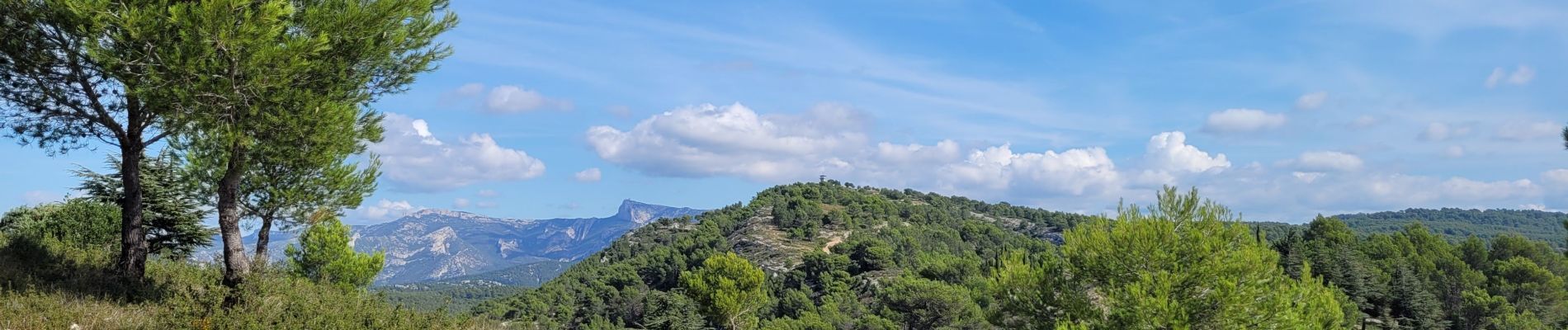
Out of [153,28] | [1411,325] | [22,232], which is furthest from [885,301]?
[153,28]

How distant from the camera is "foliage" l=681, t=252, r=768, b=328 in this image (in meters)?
49.2

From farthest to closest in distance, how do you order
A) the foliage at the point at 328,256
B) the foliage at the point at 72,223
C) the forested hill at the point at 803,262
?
the forested hill at the point at 803,262, the foliage at the point at 328,256, the foliage at the point at 72,223

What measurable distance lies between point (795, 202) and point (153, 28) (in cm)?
13467

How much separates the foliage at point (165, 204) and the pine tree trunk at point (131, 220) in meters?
4.23

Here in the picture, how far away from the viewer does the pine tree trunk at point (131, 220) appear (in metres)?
11.9

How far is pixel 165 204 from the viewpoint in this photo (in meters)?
18.7

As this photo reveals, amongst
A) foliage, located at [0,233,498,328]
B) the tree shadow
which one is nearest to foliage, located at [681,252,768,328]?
foliage, located at [0,233,498,328]

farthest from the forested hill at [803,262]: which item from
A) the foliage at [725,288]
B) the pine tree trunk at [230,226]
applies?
the pine tree trunk at [230,226]

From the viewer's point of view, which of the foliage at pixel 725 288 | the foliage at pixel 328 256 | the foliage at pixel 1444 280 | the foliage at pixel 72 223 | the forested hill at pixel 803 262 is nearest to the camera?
the foliage at pixel 72 223

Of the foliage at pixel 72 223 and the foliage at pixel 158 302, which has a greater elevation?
the foliage at pixel 72 223

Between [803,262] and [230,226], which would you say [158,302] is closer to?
[230,226]

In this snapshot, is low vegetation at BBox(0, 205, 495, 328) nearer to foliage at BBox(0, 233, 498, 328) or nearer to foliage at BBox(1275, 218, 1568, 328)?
foliage at BBox(0, 233, 498, 328)

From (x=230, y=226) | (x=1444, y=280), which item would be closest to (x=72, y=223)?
(x=230, y=226)

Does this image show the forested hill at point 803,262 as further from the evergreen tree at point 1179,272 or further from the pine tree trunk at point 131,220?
the pine tree trunk at point 131,220
